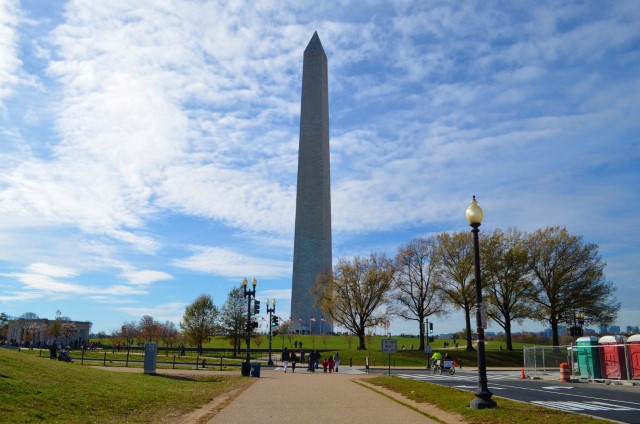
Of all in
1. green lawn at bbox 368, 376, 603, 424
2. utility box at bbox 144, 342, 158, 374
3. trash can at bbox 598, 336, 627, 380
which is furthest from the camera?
utility box at bbox 144, 342, 158, 374

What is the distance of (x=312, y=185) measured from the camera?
78.9 m

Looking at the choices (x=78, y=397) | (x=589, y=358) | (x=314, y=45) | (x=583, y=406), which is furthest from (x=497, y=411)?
(x=314, y=45)

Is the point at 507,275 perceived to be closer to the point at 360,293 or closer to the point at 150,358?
the point at 360,293

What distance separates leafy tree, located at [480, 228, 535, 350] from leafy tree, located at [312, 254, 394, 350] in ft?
34.9

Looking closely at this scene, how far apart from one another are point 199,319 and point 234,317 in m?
5.69

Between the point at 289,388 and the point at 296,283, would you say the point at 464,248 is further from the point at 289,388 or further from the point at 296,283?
the point at 289,388

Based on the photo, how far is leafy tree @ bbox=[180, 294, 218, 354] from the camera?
7012 centimetres

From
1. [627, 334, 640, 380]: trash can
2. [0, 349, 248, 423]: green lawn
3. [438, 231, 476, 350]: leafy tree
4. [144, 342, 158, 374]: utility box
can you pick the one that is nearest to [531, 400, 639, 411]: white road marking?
[627, 334, 640, 380]: trash can

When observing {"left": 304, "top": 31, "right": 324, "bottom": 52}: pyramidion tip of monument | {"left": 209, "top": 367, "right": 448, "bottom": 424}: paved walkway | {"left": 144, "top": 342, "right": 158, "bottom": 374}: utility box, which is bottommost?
{"left": 209, "top": 367, "right": 448, "bottom": 424}: paved walkway

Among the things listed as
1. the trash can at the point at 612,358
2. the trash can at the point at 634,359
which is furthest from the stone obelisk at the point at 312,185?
the trash can at the point at 634,359

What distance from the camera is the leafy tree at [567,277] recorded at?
56.8m

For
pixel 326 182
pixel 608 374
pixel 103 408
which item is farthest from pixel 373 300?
pixel 103 408

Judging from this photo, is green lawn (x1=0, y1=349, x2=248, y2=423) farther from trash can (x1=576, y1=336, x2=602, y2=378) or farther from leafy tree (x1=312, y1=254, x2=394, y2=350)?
leafy tree (x1=312, y1=254, x2=394, y2=350)

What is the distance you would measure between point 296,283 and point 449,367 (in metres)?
45.7
